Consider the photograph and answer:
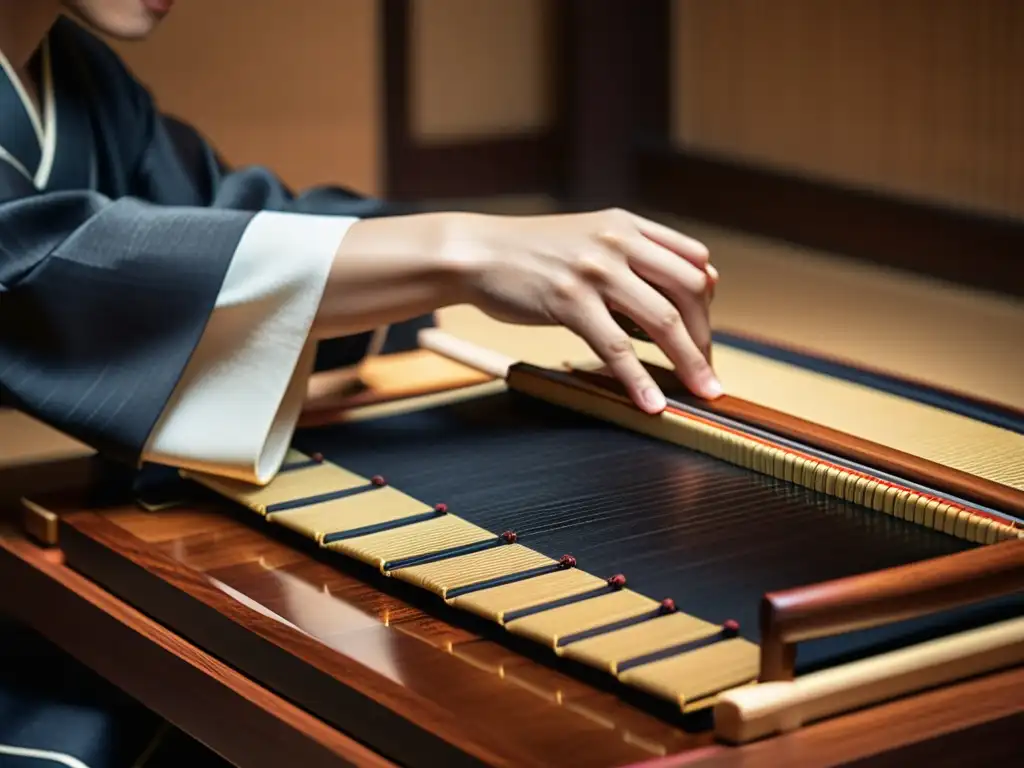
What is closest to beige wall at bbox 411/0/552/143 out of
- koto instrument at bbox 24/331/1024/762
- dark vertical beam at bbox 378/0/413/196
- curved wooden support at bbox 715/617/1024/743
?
dark vertical beam at bbox 378/0/413/196

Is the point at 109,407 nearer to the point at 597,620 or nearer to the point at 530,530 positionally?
the point at 530,530

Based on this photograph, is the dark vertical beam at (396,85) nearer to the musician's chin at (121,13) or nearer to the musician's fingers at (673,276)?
the musician's chin at (121,13)

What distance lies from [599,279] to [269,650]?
0.40 meters

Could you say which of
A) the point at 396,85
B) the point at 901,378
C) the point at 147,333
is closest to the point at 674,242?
the point at 901,378

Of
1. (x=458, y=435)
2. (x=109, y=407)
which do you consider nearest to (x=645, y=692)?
(x=458, y=435)

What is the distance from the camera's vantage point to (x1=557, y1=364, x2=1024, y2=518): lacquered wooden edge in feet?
3.81

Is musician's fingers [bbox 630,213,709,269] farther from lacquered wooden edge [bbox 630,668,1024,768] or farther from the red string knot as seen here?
lacquered wooden edge [bbox 630,668,1024,768]

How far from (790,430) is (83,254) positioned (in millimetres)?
584

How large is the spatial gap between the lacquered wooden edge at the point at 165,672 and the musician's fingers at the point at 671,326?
1.35ft

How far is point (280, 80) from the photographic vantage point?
130 inches

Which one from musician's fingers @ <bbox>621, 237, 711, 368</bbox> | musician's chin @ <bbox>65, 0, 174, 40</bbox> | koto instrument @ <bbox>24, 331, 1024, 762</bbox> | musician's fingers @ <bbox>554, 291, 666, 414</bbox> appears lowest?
koto instrument @ <bbox>24, 331, 1024, 762</bbox>

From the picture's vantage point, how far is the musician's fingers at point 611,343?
51.7 inches

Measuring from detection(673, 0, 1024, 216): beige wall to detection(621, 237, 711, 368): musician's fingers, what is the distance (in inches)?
85.0

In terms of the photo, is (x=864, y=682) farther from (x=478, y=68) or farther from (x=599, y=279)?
(x=478, y=68)
